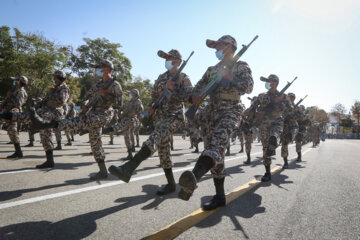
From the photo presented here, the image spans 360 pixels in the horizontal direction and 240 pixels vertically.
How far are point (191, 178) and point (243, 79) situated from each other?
1.77 metres

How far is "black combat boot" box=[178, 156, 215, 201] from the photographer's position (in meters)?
2.21

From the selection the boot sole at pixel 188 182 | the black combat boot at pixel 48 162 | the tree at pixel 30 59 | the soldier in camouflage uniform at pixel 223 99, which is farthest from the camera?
the tree at pixel 30 59

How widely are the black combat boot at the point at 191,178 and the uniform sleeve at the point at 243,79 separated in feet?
4.17

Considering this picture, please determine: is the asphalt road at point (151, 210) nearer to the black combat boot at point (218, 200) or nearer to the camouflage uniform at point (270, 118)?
the black combat boot at point (218, 200)

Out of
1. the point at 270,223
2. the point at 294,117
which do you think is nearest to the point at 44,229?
the point at 270,223

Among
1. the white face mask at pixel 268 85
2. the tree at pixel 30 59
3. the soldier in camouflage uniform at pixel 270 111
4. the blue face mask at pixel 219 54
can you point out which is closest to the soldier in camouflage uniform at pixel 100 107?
the blue face mask at pixel 219 54

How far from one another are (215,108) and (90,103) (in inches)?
102

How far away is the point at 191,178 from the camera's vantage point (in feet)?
7.27

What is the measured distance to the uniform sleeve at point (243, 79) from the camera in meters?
3.27

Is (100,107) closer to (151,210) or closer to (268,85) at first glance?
(151,210)

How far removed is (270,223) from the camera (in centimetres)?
265

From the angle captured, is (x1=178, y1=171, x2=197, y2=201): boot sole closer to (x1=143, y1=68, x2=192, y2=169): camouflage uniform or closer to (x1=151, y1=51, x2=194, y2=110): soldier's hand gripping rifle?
(x1=143, y1=68, x2=192, y2=169): camouflage uniform

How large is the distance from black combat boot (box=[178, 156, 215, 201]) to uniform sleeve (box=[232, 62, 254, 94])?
1271 millimetres

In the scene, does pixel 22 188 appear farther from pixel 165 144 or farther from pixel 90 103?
pixel 165 144
